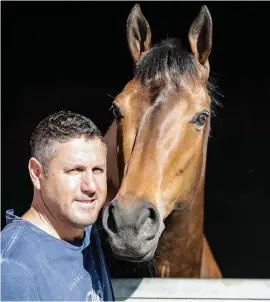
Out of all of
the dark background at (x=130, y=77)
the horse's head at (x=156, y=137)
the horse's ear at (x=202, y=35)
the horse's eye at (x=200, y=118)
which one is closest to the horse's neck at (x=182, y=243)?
the horse's head at (x=156, y=137)

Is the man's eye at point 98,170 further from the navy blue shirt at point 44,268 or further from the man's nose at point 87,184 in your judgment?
the navy blue shirt at point 44,268

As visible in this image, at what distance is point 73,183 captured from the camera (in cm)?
150

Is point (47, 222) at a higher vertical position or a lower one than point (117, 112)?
lower

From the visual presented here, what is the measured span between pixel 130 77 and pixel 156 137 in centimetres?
407

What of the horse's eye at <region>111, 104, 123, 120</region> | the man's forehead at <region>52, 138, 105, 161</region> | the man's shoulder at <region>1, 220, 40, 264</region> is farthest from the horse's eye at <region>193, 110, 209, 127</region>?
the man's shoulder at <region>1, 220, 40, 264</region>

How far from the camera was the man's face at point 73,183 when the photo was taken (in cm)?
150

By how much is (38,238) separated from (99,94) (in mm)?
4779

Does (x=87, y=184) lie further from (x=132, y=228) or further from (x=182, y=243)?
(x=182, y=243)

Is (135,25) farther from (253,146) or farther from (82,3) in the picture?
(253,146)

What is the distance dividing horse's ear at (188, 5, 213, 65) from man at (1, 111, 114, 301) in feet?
3.29

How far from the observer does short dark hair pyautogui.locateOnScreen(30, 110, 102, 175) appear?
1508mm

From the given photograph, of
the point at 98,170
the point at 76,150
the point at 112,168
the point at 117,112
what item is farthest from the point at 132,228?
the point at 112,168

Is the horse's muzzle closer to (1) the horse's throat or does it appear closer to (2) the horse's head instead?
(2) the horse's head

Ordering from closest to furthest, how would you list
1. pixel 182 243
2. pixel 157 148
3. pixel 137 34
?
pixel 157 148 → pixel 137 34 → pixel 182 243
